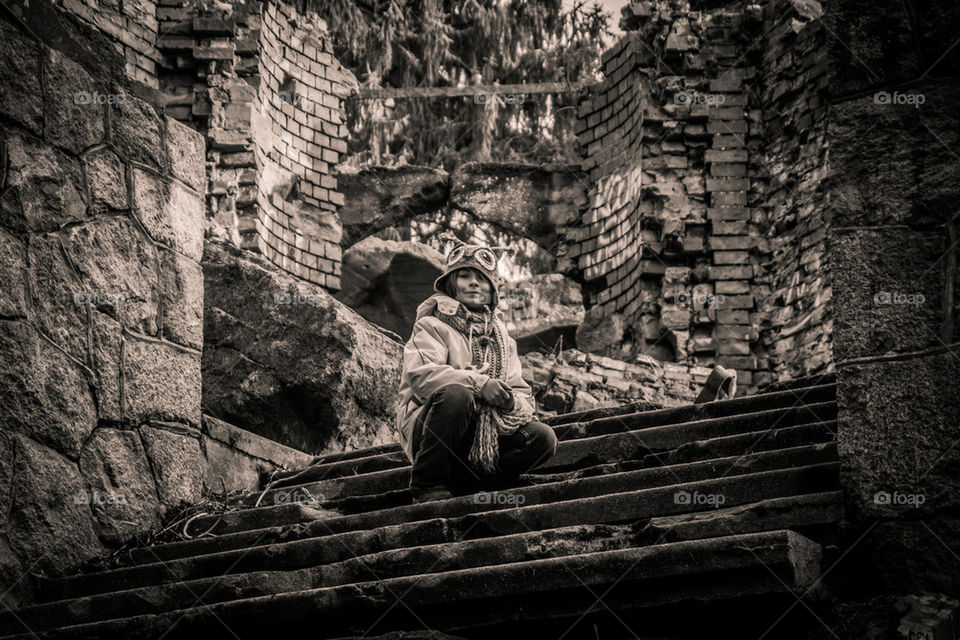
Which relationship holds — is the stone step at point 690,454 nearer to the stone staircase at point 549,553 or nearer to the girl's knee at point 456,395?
the stone staircase at point 549,553

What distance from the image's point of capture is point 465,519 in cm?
652

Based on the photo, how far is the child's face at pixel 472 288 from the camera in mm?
7945

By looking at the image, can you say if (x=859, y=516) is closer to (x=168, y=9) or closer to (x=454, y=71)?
(x=168, y=9)

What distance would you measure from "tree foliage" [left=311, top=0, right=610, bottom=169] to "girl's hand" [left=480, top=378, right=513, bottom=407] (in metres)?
19.1

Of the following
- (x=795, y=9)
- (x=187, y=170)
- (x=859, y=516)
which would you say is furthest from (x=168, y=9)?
(x=859, y=516)

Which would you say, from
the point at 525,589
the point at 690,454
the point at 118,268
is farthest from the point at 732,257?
the point at 525,589

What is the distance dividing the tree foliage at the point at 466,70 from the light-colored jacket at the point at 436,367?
61.0 ft

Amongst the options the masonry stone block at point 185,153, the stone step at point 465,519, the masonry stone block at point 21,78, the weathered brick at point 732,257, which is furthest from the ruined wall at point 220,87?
the stone step at point 465,519

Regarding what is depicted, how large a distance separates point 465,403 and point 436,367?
276 mm

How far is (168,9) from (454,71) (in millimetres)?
9053

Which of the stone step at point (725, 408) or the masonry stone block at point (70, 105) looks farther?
the stone step at point (725, 408)

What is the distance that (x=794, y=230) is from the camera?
17.5 metres

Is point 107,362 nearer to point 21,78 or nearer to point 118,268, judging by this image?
point 118,268

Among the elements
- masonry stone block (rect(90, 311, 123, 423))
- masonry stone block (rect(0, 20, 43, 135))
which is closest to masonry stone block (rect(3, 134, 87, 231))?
masonry stone block (rect(0, 20, 43, 135))
